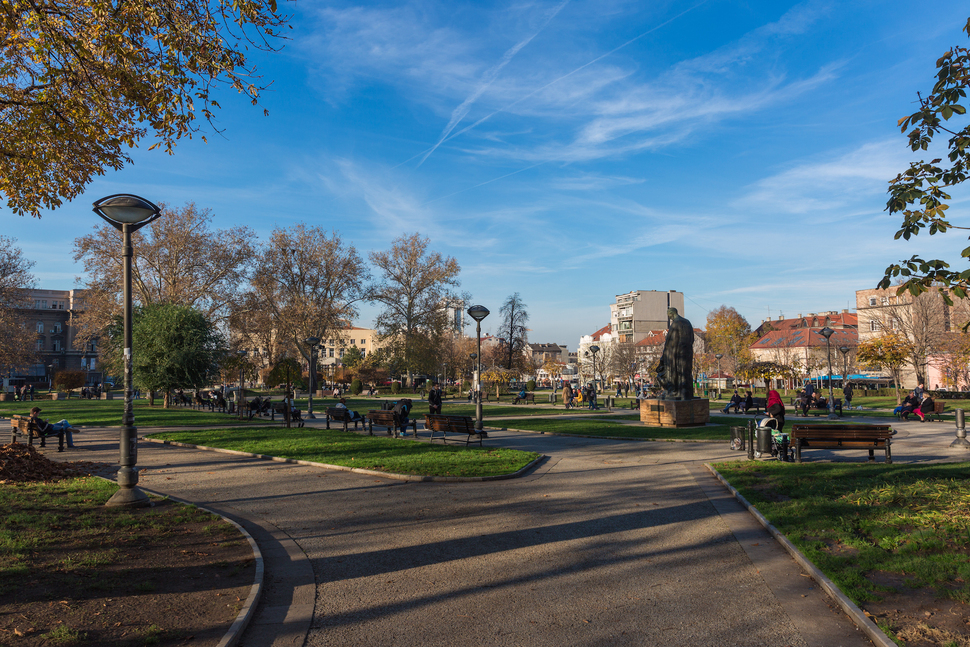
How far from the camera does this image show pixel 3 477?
966 cm

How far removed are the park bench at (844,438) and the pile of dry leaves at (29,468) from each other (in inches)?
540

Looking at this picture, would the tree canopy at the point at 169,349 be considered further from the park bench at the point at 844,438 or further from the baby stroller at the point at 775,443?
the park bench at the point at 844,438

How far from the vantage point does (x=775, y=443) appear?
41.3ft

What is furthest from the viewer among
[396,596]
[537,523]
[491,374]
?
[491,374]

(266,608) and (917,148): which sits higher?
(917,148)

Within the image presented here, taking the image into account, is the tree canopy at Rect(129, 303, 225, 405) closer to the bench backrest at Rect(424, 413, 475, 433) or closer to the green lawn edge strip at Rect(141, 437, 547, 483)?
the green lawn edge strip at Rect(141, 437, 547, 483)

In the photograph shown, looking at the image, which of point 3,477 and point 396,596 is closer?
point 396,596

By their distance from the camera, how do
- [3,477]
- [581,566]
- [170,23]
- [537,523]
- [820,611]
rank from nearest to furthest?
1. [820,611]
2. [581,566]
3. [537,523]
4. [170,23]
5. [3,477]

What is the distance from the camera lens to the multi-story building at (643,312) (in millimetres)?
111812

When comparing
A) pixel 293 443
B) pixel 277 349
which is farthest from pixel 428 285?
pixel 293 443

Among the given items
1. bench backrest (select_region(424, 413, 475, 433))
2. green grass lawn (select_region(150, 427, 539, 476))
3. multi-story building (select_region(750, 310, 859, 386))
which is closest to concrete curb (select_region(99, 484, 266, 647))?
green grass lawn (select_region(150, 427, 539, 476))

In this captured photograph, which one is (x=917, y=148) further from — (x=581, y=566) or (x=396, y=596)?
(x=396, y=596)

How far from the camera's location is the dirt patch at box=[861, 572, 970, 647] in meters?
4.04

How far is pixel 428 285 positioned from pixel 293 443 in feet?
130
